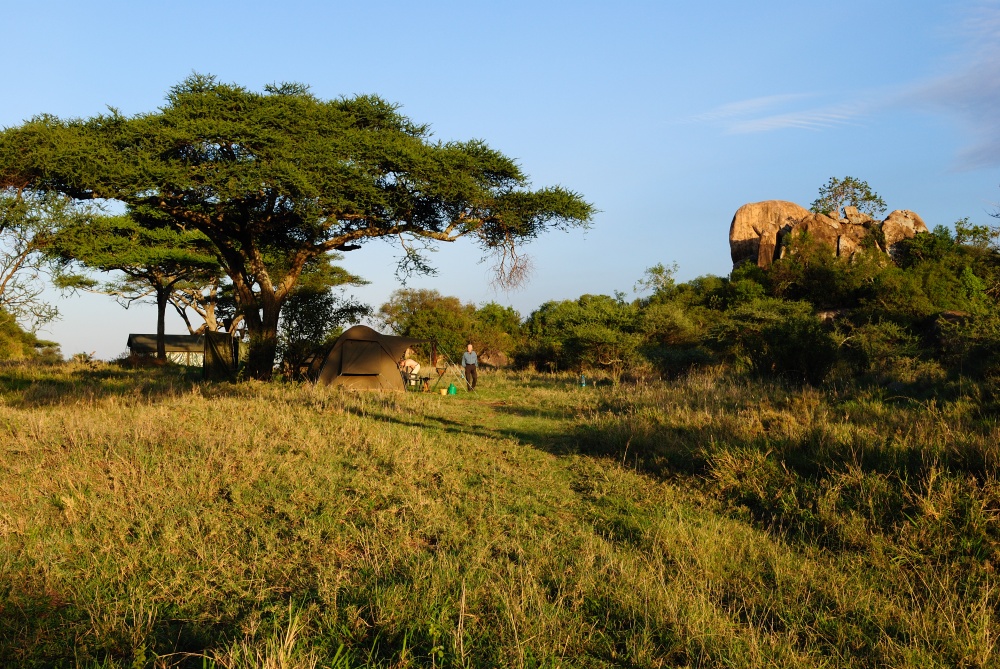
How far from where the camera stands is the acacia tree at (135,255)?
24844 mm

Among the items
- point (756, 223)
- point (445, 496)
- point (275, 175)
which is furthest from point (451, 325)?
point (445, 496)

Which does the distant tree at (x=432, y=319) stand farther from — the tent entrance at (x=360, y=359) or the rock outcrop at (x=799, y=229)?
the rock outcrop at (x=799, y=229)

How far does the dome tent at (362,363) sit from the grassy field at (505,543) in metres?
9.29

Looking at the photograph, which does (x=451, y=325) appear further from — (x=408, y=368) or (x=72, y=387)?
(x=72, y=387)

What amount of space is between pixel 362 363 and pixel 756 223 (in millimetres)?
44917

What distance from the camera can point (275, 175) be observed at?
16203 millimetres

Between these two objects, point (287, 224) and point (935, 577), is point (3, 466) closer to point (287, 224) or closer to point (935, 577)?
point (935, 577)

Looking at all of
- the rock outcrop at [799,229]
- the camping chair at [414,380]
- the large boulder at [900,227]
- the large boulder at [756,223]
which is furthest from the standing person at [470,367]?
the large boulder at [756,223]

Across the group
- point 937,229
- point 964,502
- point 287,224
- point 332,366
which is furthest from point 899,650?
point 937,229

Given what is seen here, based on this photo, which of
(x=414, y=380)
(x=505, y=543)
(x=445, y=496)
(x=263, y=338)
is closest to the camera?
(x=505, y=543)

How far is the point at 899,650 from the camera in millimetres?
3479

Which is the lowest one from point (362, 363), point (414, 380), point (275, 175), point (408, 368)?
point (414, 380)

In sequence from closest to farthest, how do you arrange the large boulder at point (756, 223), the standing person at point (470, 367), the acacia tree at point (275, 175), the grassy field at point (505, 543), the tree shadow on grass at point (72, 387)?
the grassy field at point (505, 543)
the tree shadow on grass at point (72, 387)
the acacia tree at point (275, 175)
the standing person at point (470, 367)
the large boulder at point (756, 223)

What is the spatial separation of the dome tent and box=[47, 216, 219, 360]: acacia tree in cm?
867
